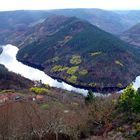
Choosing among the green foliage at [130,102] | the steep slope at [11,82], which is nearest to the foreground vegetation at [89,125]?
the green foliage at [130,102]

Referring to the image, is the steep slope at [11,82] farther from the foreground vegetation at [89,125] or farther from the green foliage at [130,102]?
the green foliage at [130,102]

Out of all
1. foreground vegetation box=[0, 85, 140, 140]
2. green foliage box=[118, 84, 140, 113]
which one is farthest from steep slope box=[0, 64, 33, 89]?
green foliage box=[118, 84, 140, 113]

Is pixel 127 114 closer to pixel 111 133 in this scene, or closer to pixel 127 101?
pixel 127 101

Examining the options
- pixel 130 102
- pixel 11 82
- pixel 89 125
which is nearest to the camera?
pixel 130 102

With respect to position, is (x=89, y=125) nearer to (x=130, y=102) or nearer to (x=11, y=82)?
(x=130, y=102)

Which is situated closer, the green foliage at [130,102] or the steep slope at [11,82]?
the green foliage at [130,102]

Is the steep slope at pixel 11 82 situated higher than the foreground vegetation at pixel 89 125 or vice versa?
the foreground vegetation at pixel 89 125

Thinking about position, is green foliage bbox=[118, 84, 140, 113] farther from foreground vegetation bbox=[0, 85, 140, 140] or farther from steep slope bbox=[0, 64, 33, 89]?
steep slope bbox=[0, 64, 33, 89]

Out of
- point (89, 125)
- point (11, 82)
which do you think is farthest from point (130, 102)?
point (11, 82)

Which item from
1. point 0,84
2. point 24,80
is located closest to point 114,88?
point 24,80
